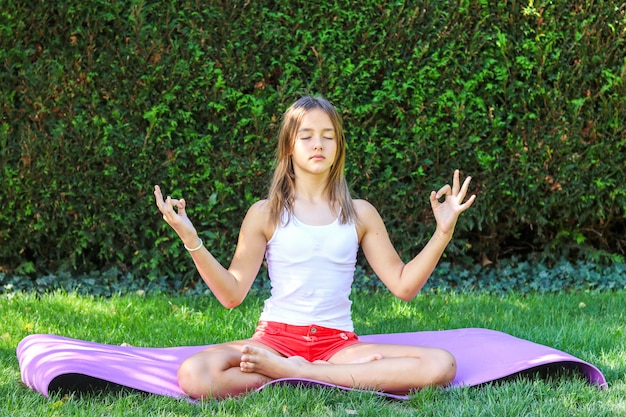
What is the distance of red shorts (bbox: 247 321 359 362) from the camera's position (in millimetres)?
3492

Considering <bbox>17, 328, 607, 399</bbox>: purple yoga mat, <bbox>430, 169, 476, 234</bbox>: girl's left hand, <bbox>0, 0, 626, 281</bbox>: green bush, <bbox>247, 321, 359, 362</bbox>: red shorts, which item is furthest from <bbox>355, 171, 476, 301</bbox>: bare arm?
<bbox>0, 0, 626, 281</bbox>: green bush

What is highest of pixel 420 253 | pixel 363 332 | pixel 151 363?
pixel 420 253

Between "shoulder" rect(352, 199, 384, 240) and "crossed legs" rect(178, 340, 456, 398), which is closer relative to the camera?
"crossed legs" rect(178, 340, 456, 398)

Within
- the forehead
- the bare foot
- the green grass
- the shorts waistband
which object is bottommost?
the green grass

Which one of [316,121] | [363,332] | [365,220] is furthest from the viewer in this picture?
[363,332]

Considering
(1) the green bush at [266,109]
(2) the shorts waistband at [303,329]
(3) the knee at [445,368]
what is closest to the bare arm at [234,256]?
(2) the shorts waistband at [303,329]

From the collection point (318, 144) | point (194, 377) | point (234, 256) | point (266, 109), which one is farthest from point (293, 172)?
point (266, 109)

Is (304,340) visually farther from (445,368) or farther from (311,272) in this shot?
(445,368)

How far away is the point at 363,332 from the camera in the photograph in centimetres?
466

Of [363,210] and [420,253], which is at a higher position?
[363,210]

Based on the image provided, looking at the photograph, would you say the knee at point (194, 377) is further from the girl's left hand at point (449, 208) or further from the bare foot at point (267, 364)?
the girl's left hand at point (449, 208)

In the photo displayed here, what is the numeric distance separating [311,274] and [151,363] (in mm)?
792

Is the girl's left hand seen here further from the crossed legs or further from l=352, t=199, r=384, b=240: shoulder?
the crossed legs

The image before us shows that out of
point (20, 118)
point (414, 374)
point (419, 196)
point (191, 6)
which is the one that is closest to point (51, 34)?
point (20, 118)
